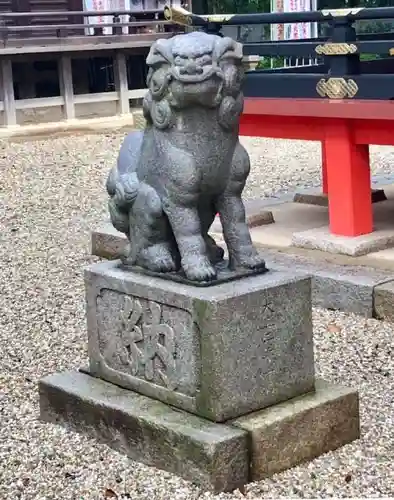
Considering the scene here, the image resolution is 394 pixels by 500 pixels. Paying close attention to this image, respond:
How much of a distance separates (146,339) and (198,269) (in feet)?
1.26

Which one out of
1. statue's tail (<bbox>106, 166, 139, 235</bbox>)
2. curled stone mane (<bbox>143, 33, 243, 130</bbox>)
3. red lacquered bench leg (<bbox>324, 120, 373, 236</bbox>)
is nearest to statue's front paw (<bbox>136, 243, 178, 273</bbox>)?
statue's tail (<bbox>106, 166, 139, 235</bbox>)

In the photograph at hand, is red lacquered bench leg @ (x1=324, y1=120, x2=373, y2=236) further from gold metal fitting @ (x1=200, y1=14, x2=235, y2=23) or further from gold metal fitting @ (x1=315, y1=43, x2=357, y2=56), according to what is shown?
gold metal fitting @ (x1=200, y1=14, x2=235, y2=23)

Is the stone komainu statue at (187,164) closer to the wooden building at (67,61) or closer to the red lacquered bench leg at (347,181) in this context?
the red lacquered bench leg at (347,181)

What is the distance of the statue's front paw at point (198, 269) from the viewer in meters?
3.72

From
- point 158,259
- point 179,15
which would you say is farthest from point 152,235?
point 179,15

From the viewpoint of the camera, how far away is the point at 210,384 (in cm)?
362

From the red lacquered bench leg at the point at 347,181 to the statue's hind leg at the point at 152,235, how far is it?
8.85 feet

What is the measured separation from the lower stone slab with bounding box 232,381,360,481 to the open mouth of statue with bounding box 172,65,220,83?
130 cm

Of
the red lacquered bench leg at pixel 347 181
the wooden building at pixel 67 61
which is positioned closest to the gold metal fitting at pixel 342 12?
the red lacquered bench leg at pixel 347 181

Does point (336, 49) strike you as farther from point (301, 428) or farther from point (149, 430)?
point (149, 430)

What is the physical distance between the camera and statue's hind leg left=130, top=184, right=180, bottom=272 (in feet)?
12.8

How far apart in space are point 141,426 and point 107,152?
9322 mm

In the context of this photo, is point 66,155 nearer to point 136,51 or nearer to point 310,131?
point 136,51

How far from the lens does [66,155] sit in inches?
497
